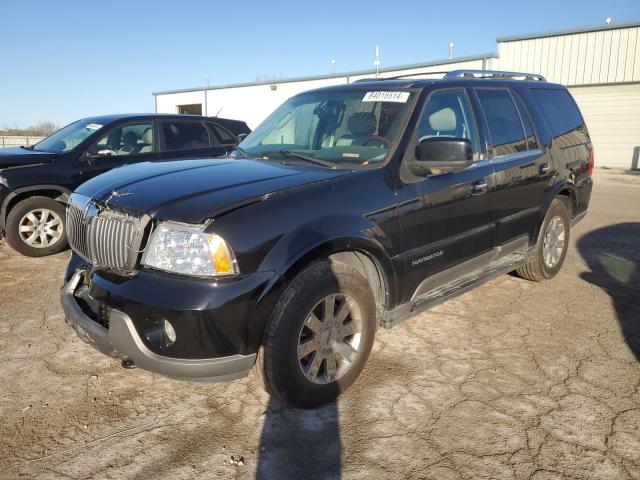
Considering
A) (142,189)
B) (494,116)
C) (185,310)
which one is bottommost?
(185,310)

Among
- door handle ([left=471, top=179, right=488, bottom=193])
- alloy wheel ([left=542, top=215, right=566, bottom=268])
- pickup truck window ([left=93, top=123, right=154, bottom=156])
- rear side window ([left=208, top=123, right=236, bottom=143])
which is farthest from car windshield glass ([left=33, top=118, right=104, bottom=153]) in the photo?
alloy wheel ([left=542, top=215, right=566, bottom=268])

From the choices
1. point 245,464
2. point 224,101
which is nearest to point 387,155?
point 245,464

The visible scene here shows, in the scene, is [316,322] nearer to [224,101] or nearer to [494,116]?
[494,116]

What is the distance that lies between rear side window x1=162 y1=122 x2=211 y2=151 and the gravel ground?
3.26 m

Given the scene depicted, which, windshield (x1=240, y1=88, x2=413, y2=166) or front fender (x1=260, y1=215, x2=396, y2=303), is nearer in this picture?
front fender (x1=260, y1=215, x2=396, y2=303)

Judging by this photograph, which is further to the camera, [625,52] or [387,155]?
[625,52]

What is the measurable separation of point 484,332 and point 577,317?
980mm

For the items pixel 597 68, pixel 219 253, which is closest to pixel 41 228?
pixel 219 253

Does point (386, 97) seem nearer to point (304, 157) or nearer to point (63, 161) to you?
point (304, 157)

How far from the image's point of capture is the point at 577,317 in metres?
4.42

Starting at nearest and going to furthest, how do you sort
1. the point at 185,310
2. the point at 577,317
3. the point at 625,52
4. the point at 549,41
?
the point at 185,310, the point at 577,317, the point at 625,52, the point at 549,41

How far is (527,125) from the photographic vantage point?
15.4 feet

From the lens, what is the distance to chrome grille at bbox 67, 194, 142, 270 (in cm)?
266

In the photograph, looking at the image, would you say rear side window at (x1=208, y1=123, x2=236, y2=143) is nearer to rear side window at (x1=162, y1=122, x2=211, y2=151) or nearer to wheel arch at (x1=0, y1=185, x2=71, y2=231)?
rear side window at (x1=162, y1=122, x2=211, y2=151)
